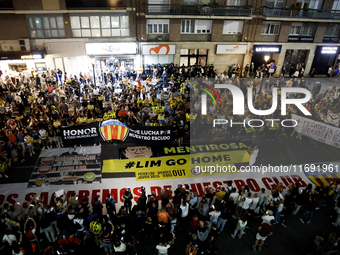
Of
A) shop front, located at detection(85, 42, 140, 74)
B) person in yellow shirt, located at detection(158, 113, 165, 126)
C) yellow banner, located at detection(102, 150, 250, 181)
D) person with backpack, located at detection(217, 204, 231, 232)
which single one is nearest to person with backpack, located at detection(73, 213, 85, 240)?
yellow banner, located at detection(102, 150, 250, 181)

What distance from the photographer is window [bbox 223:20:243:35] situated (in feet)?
99.2

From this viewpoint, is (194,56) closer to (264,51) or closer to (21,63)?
(264,51)

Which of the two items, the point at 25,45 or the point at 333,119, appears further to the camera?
the point at 25,45

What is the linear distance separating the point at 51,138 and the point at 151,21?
20546 mm

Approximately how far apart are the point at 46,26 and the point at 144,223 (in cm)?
2774

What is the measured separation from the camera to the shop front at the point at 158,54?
29609mm

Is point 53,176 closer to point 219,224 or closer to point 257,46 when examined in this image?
point 219,224

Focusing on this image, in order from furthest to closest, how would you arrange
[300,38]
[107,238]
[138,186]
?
[300,38], [138,186], [107,238]

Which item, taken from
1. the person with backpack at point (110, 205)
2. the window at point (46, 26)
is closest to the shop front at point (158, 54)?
the window at point (46, 26)

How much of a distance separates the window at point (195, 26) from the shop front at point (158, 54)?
9.30 ft

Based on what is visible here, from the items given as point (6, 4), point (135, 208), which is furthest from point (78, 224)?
point (6, 4)

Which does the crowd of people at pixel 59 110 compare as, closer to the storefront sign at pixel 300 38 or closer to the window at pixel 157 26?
the window at pixel 157 26

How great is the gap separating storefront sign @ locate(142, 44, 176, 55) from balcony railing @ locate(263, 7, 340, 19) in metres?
12.8

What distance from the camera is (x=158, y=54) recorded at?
100.0 ft
